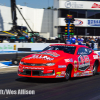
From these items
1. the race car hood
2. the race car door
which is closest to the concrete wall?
the race car door

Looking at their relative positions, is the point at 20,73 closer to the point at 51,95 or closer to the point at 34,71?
the point at 34,71

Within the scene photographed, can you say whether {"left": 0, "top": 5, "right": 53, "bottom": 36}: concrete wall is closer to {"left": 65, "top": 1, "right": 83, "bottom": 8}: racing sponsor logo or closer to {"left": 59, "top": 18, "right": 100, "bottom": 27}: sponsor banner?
{"left": 65, "top": 1, "right": 83, "bottom": 8}: racing sponsor logo

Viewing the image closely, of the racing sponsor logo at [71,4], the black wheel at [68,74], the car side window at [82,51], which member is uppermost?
the racing sponsor logo at [71,4]

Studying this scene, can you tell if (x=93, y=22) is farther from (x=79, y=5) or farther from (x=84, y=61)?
(x=84, y=61)

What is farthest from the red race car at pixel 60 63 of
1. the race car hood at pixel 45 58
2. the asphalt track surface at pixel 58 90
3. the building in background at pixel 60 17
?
the building in background at pixel 60 17

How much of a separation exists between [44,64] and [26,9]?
38.6 m

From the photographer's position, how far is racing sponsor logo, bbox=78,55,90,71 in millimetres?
8191

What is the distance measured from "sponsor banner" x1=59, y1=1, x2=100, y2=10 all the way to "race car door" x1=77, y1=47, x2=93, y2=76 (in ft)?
113

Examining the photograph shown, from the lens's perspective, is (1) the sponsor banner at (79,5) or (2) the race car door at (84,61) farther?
(1) the sponsor banner at (79,5)

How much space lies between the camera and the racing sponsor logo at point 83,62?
322 inches

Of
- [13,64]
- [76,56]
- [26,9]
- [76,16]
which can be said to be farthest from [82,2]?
[76,56]

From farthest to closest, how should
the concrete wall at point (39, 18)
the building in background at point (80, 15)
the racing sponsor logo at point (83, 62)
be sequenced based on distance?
the concrete wall at point (39, 18)
the building in background at point (80, 15)
the racing sponsor logo at point (83, 62)

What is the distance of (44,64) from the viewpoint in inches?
279

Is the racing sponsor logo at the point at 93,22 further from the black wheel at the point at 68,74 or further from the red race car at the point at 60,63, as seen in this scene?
the black wheel at the point at 68,74
